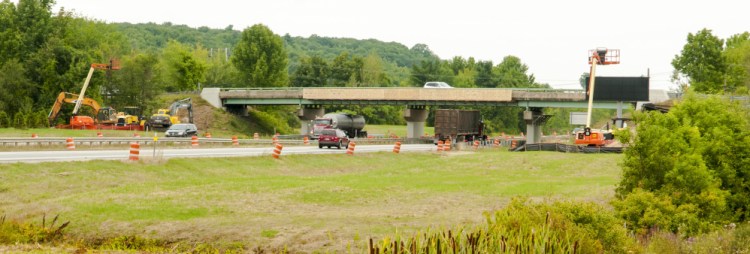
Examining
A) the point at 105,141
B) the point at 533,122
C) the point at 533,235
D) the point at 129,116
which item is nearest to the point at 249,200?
the point at 533,235

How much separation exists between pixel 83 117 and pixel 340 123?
81.8 feet

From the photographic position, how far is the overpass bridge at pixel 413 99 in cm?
8494

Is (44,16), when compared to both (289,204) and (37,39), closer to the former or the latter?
(37,39)

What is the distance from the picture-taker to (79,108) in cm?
8175

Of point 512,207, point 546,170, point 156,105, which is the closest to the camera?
point 512,207

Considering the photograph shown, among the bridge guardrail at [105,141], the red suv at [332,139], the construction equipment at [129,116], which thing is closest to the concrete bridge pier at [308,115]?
the construction equipment at [129,116]

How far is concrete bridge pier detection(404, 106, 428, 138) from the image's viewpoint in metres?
95.1

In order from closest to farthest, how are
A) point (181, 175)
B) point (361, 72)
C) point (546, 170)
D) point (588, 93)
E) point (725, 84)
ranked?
point (181, 175) < point (546, 170) < point (588, 93) < point (725, 84) < point (361, 72)

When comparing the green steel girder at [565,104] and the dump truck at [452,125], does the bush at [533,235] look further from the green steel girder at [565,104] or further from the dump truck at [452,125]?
the dump truck at [452,125]

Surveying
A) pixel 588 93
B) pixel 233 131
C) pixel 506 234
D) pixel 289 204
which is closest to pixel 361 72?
pixel 233 131

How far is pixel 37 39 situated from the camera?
9181 centimetres

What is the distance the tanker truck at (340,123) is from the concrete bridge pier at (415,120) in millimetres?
5193

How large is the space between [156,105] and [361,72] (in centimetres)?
6725

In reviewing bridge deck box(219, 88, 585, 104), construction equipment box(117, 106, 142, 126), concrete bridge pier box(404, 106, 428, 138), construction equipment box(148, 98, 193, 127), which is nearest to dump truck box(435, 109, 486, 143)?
bridge deck box(219, 88, 585, 104)
